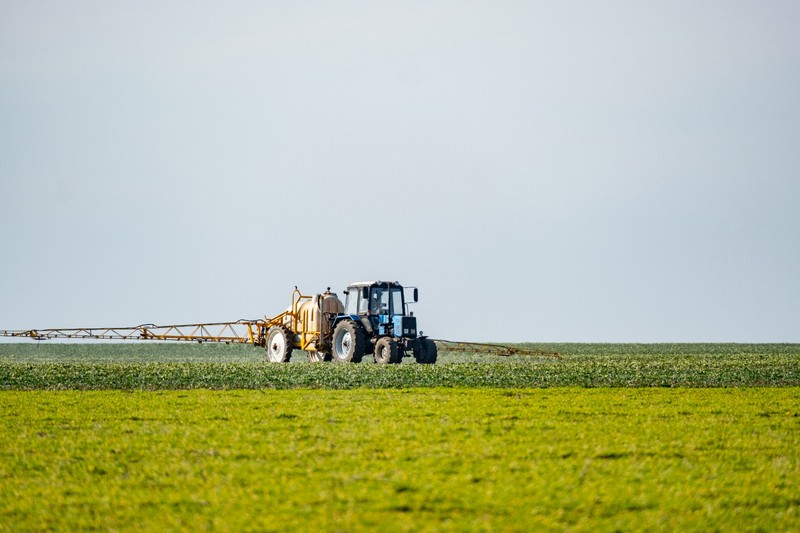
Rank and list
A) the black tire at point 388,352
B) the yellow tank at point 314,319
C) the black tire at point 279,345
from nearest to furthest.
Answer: the black tire at point 388,352
the yellow tank at point 314,319
the black tire at point 279,345

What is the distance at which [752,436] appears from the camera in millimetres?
16750

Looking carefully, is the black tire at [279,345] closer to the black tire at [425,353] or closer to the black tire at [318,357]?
the black tire at [318,357]

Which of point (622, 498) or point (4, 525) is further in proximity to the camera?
point (622, 498)

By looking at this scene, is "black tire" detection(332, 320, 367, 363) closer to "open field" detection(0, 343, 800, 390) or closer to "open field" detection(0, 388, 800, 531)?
"open field" detection(0, 343, 800, 390)

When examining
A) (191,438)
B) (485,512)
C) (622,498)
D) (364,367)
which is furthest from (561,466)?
(364,367)

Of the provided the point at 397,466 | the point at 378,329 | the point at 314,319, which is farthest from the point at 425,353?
the point at 397,466

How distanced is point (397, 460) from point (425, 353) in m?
23.3

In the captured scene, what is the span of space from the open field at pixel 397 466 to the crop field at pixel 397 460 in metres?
0.04

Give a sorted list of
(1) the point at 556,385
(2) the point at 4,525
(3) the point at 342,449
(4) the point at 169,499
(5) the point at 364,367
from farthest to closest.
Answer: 1. (5) the point at 364,367
2. (1) the point at 556,385
3. (3) the point at 342,449
4. (4) the point at 169,499
5. (2) the point at 4,525

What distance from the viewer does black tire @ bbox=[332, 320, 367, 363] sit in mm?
35750

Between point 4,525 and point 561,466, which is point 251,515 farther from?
point 561,466

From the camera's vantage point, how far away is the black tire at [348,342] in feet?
117

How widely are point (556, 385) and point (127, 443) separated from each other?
1752 centimetres

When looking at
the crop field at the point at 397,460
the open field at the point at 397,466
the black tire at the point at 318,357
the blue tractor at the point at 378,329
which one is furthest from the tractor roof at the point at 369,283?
the open field at the point at 397,466
